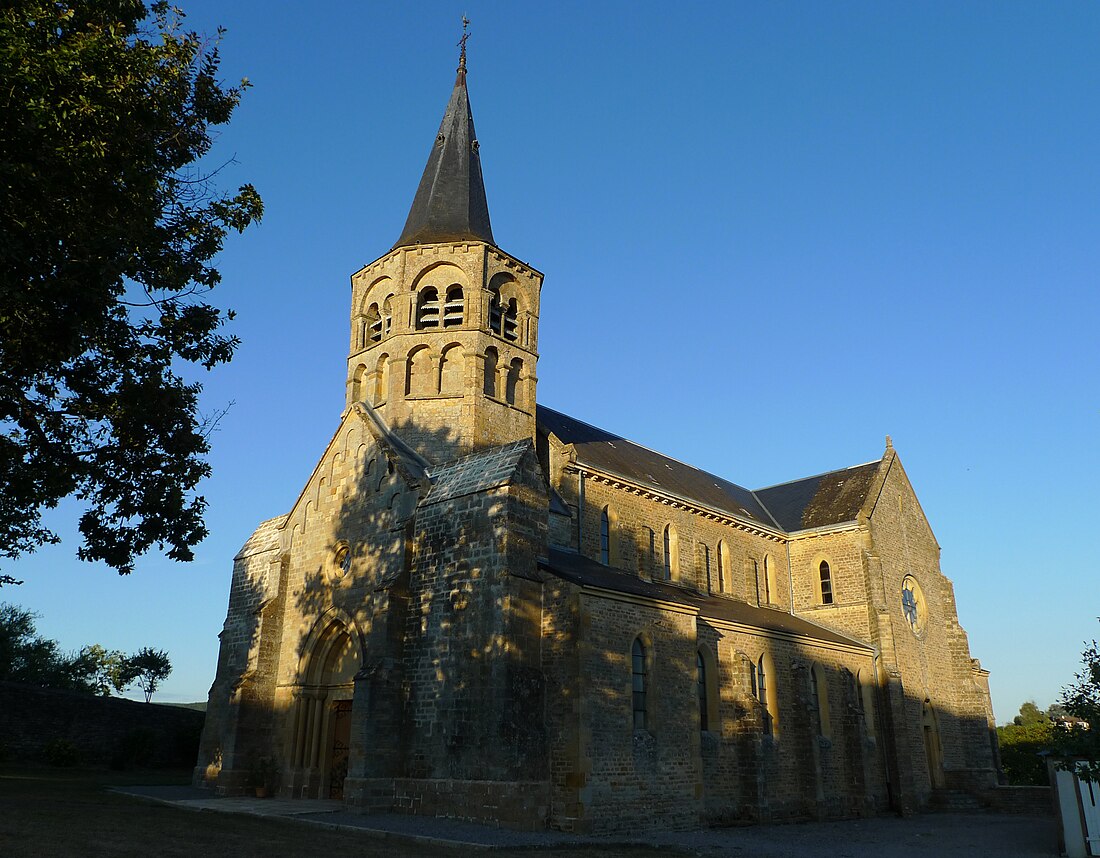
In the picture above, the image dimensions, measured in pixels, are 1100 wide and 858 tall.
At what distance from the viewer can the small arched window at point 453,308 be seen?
27.0 meters

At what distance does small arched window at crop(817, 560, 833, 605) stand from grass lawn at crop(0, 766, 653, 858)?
20083mm

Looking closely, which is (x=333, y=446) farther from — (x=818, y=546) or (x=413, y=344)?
(x=818, y=546)

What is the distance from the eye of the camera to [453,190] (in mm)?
29797

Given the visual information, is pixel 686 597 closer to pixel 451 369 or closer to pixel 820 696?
pixel 820 696

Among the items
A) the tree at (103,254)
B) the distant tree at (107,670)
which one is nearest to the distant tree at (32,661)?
the distant tree at (107,670)

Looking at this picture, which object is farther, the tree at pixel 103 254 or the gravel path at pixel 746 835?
the gravel path at pixel 746 835

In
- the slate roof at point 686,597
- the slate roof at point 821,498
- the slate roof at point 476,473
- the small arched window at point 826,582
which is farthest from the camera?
the slate roof at point 821,498

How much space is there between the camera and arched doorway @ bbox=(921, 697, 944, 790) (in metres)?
31.3

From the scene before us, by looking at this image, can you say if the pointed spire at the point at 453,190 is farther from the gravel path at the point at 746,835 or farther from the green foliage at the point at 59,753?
the green foliage at the point at 59,753

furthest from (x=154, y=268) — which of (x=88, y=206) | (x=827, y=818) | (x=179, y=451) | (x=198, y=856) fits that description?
(x=827, y=818)

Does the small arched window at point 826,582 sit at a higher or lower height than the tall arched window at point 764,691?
higher

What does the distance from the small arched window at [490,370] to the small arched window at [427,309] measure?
6.12 ft

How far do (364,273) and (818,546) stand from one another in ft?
67.1

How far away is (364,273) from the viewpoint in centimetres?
2909
